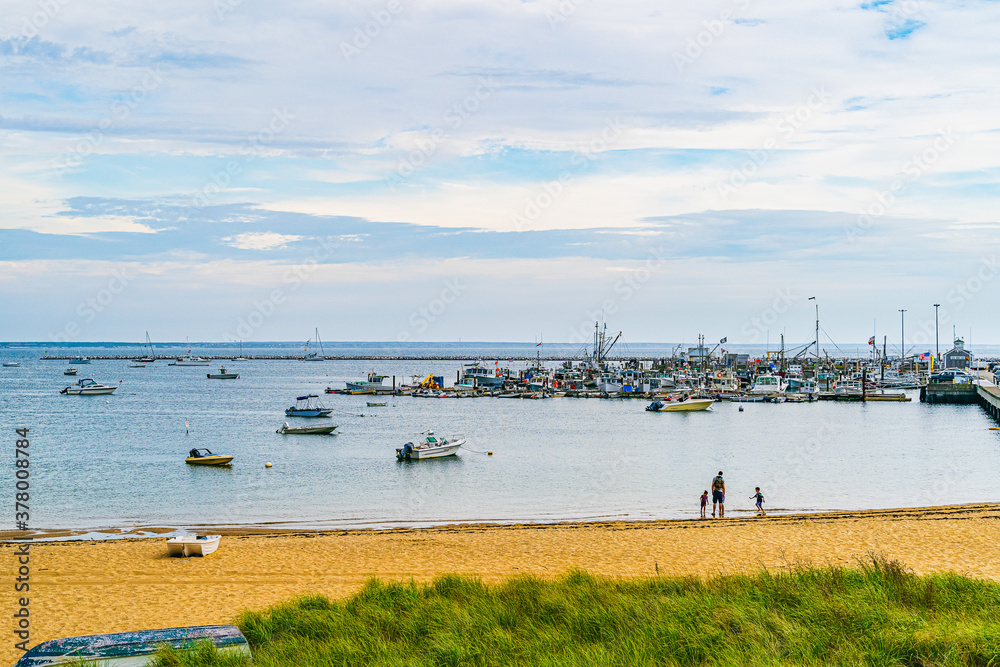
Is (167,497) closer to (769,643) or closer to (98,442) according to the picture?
(98,442)

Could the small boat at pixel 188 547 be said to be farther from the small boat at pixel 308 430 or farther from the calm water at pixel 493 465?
the small boat at pixel 308 430

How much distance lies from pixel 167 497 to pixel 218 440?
1995cm

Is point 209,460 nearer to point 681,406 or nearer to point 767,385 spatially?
point 681,406

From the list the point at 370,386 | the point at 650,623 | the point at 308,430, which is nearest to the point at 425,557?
the point at 650,623

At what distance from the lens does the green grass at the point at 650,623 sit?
8.76 m

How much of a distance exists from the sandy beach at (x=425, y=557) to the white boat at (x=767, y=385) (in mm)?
67524

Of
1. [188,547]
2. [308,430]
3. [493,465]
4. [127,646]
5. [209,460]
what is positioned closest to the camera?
[127,646]

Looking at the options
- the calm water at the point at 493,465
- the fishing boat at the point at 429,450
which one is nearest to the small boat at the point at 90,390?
the calm water at the point at 493,465

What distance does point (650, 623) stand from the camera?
386 inches

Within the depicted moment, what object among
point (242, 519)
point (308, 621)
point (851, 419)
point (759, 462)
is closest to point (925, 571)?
point (308, 621)

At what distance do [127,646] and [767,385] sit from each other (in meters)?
91.3

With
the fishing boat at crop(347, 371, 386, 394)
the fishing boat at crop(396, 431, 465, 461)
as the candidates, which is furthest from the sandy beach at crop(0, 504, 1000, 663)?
the fishing boat at crop(347, 371, 386, 394)

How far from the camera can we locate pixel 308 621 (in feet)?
35.3

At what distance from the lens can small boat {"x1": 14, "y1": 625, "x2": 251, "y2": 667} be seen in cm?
861
